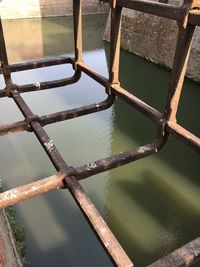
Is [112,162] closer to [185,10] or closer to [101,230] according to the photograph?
[101,230]

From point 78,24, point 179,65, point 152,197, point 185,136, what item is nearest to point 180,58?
point 179,65

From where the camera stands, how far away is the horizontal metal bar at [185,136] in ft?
7.30

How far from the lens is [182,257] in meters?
1.58

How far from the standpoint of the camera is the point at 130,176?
5.94 m

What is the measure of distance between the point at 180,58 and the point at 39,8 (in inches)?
764

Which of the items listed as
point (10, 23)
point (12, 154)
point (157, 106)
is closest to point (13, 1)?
point (10, 23)

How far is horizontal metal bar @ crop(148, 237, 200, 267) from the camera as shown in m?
1.54

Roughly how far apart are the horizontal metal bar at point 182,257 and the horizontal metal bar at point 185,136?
76 centimetres

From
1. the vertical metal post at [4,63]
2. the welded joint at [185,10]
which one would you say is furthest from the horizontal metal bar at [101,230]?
the vertical metal post at [4,63]

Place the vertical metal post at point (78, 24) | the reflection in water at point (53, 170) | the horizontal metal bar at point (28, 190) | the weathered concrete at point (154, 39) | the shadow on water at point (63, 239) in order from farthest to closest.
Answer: the weathered concrete at point (154, 39) → the reflection in water at point (53, 170) → the shadow on water at point (63, 239) → the vertical metal post at point (78, 24) → the horizontal metal bar at point (28, 190)

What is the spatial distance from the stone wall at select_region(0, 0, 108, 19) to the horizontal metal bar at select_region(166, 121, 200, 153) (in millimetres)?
18200

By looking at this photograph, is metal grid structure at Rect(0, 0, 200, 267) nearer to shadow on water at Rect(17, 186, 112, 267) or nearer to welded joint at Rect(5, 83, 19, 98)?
welded joint at Rect(5, 83, 19, 98)

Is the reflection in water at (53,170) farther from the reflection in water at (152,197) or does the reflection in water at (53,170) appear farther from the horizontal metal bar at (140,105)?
the horizontal metal bar at (140,105)

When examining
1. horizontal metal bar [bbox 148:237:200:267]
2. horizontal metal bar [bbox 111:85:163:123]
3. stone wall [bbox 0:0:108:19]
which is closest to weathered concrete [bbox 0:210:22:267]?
horizontal metal bar [bbox 148:237:200:267]
